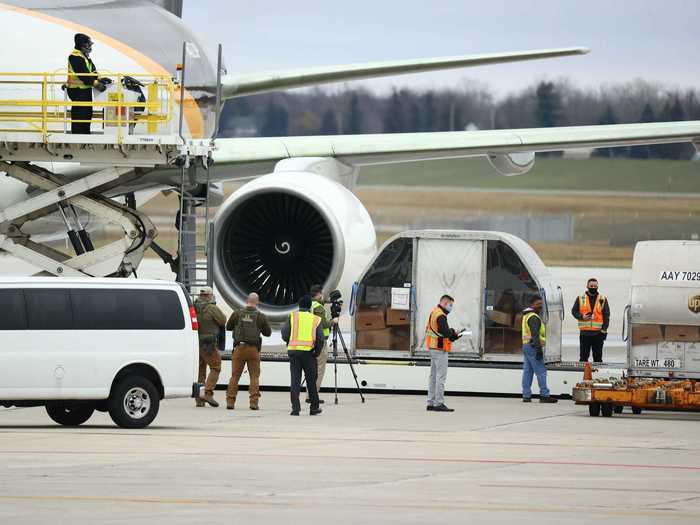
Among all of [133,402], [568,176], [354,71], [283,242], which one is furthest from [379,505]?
[568,176]

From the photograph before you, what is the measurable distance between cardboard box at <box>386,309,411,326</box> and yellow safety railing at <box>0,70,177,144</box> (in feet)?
11.3

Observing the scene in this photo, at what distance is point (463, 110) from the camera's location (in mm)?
61531

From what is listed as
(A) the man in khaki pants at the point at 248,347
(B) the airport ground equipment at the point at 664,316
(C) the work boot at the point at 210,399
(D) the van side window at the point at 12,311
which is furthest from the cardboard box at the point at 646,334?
(D) the van side window at the point at 12,311

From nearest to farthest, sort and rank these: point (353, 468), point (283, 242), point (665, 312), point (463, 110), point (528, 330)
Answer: point (353, 468) → point (665, 312) → point (528, 330) → point (283, 242) → point (463, 110)

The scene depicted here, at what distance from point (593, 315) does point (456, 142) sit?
2.77 m

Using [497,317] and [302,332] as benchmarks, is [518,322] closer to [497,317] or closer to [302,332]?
[497,317]

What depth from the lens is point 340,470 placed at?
10.2 m

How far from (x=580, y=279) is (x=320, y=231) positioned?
79.6ft

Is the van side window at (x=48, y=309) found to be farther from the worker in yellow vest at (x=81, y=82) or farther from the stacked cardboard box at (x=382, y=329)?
the stacked cardboard box at (x=382, y=329)

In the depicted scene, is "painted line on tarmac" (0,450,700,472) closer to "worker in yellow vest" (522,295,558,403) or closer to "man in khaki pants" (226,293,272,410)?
"man in khaki pants" (226,293,272,410)

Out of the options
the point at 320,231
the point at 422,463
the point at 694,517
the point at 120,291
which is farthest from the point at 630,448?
the point at 320,231

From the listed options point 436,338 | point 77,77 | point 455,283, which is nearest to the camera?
point 436,338

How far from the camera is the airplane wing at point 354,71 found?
2050cm

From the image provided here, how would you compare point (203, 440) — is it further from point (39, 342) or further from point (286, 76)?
point (286, 76)
